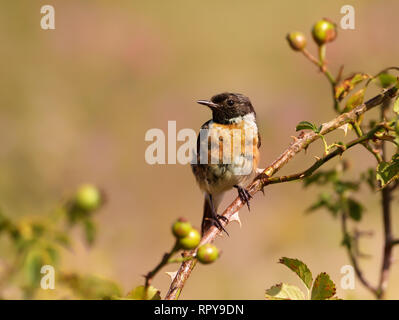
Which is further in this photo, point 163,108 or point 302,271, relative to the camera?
point 163,108

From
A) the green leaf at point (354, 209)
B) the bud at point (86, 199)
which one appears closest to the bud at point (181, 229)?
the bud at point (86, 199)

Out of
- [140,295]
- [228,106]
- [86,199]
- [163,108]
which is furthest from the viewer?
[163,108]

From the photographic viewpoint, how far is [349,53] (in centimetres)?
781

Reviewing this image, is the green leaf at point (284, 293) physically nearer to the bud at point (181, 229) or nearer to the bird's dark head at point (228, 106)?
the bud at point (181, 229)

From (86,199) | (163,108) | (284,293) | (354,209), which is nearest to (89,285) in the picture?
(86,199)

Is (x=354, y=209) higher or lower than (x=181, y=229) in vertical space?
higher

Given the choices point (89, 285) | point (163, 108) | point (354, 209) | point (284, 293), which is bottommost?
point (284, 293)

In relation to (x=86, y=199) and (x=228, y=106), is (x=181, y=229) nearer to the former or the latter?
(x=86, y=199)

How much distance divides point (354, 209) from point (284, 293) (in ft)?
4.18

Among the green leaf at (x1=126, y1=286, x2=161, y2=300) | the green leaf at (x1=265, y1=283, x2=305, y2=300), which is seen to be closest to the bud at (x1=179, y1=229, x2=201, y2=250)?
the green leaf at (x1=126, y1=286, x2=161, y2=300)

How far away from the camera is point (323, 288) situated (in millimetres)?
1502

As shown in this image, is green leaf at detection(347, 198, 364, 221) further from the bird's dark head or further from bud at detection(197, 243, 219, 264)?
the bird's dark head

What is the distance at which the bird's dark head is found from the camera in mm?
4234

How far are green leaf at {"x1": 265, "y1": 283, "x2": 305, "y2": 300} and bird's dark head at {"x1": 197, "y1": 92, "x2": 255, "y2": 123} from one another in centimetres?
279
